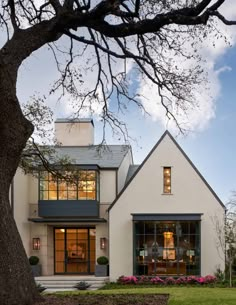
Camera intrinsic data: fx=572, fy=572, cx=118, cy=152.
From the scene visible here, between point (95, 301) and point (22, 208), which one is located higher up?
point (22, 208)

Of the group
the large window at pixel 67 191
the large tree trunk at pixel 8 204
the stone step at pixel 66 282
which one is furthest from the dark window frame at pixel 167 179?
the large tree trunk at pixel 8 204

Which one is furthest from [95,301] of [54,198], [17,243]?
[54,198]

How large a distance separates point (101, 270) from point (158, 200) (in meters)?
4.03

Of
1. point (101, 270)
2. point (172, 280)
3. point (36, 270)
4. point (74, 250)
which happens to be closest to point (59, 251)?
point (74, 250)

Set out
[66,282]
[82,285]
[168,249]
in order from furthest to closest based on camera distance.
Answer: [168,249] < [66,282] < [82,285]

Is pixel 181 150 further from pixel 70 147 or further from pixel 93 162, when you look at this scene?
pixel 70 147

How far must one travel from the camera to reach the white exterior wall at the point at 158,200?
2484 centimetres

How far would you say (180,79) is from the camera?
10.8 meters

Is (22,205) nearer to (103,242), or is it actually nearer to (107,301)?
(103,242)

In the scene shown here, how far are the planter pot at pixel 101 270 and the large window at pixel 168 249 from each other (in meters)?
1.55

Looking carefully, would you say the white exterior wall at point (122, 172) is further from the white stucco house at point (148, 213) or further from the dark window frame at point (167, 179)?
the dark window frame at point (167, 179)

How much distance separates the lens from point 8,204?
8.34 meters

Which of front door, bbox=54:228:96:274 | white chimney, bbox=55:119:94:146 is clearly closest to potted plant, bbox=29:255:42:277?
front door, bbox=54:228:96:274

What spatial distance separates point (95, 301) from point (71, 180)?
6239mm
